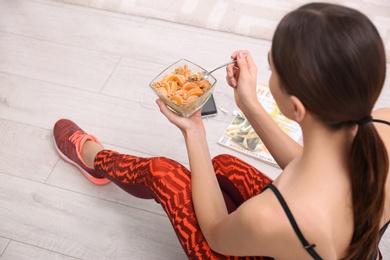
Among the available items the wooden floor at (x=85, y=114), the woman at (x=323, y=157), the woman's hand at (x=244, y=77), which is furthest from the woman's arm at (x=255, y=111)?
the wooden floor at (x=85, y=114)

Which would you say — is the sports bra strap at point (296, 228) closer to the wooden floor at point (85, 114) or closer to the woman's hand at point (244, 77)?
the woman's hand at point (244, 77)

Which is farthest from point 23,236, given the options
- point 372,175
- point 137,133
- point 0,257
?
point 372,175

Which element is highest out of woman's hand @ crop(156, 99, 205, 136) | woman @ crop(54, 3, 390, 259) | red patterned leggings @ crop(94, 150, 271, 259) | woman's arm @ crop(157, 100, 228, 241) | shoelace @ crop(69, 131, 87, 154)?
woman @ crop(54, 3, 390, 259)

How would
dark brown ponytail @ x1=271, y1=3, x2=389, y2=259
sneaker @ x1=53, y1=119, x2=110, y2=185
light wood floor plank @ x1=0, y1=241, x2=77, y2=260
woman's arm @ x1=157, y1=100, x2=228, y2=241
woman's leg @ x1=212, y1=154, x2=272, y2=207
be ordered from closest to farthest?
1. dark brown ponytail @ x1=271, y1=3, x2=389, y2=259
2. woman's arm @ x1=157, y1=100, x2=228, y2=241
3. woman's leg @ x1=212, y1=154, x2=272, y2=207
4. light wood floor plank @ x1=0, y1=241, x2=77, y2=260
5. sneaker @ x1=53, y1=119, x2=110, y2=185

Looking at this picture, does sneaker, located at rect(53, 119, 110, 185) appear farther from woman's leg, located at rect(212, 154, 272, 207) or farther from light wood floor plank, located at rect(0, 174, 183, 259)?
woman's leg, located at rect(212, 154, 272, 207)

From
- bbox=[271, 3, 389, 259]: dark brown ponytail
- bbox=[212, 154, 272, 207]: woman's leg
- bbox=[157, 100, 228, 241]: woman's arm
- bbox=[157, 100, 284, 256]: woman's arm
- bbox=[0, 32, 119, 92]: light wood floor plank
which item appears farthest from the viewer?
bbox=[0, 32, 119, 92]: light wood floor plank

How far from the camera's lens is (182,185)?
1.07 m

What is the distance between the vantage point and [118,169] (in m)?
1.24

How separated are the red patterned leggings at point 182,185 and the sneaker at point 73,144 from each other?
0.28 m

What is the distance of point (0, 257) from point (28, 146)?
45 centimetres

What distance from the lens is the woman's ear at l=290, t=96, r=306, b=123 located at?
67 centimetres

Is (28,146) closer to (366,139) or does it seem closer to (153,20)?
(153,20)

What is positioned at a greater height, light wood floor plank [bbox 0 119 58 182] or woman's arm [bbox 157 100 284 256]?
woman's arm [bbox 157 100 284 256]

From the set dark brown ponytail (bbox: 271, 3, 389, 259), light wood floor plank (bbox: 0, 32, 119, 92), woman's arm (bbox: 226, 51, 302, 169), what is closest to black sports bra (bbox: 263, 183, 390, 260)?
dark brown ponytail (bbox: 271, 3, 389, 259)
